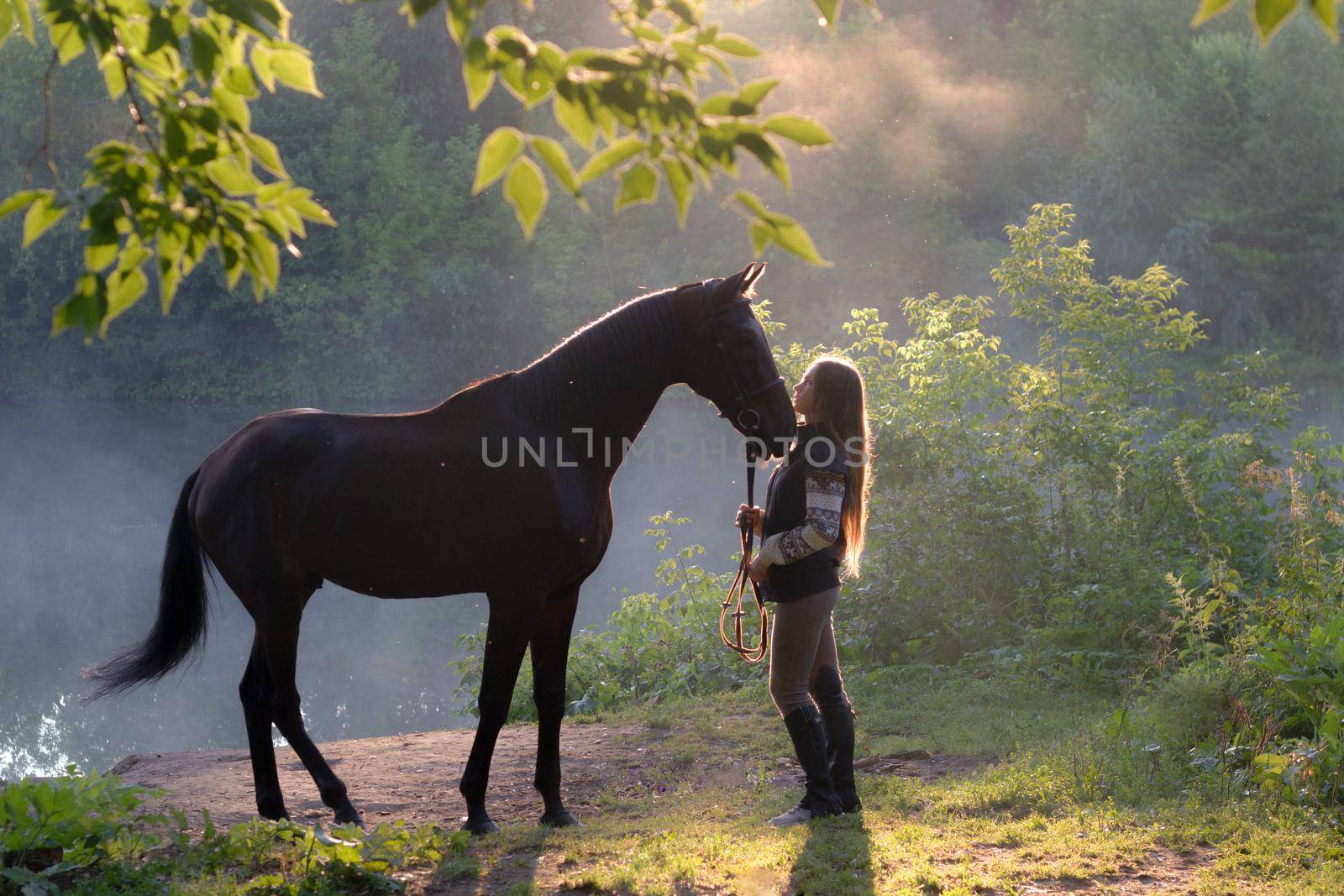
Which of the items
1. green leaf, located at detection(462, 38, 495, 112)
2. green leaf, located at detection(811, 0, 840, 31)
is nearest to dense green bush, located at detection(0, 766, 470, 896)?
green leaf, located at detection(462, 38, 495, 112)

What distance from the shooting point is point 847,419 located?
4.13 m

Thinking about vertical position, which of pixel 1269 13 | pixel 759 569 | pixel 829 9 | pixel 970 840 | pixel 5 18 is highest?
pixel 5 18

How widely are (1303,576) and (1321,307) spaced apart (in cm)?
2172

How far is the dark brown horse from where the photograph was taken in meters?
3.96

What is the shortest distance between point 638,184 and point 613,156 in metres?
0.06

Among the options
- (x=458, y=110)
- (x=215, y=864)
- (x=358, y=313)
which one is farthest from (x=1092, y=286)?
(x=458, y=110)

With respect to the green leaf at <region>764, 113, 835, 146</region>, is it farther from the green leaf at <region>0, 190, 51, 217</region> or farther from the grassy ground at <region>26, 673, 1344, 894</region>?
the grassy ground at <region>26, 673, 1344, 894</region>

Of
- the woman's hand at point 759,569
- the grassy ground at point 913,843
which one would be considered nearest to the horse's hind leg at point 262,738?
the grassy ground at point 913,843

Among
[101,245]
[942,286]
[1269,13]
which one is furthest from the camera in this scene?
[942,286]

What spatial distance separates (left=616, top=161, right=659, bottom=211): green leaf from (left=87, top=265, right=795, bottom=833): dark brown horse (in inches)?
84.2

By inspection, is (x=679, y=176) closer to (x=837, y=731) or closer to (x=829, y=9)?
(x=829, y=9)

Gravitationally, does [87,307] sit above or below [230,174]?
below

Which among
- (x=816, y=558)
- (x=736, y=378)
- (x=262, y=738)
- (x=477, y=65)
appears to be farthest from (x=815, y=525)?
(x=477, y=65)

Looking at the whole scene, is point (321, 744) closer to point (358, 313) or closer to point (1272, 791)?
point (1272, 791)
